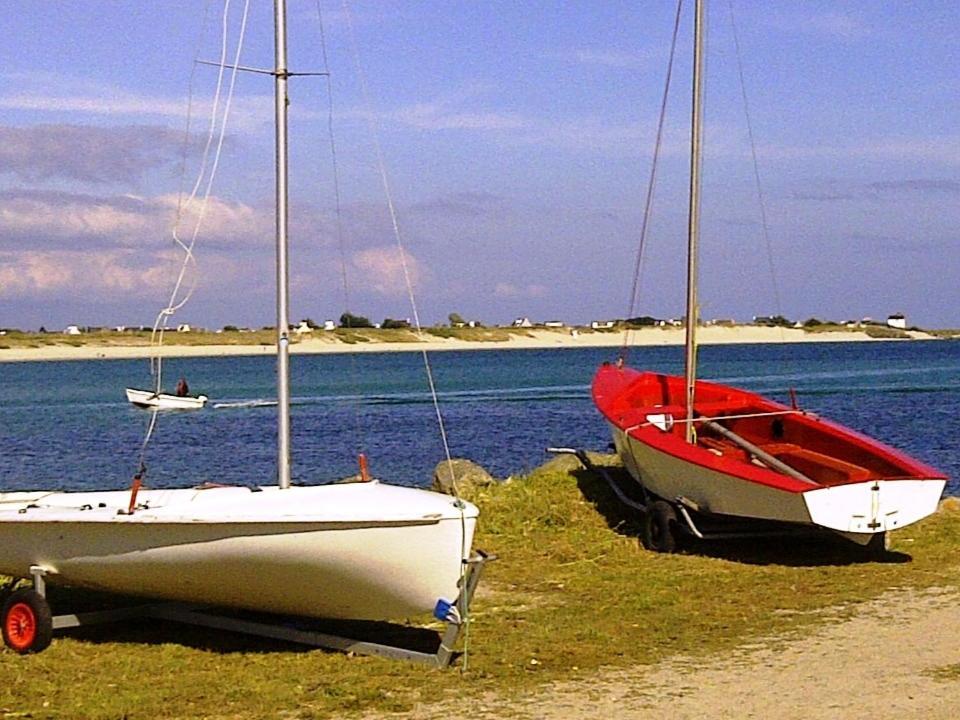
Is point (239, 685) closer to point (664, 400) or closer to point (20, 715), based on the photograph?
point (20, 715)

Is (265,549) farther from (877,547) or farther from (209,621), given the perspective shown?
(877,547)

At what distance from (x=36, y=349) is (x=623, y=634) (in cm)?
11068

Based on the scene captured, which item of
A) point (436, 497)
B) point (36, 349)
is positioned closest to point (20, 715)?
point (436, 497)

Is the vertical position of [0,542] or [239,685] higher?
[0,542]

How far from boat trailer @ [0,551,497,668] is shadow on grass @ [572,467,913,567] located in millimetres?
4320

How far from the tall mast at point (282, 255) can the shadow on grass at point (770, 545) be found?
15.9 ft

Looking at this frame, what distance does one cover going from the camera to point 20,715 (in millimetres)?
8117

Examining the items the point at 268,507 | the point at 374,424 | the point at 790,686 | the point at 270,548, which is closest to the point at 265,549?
the point at 270,548

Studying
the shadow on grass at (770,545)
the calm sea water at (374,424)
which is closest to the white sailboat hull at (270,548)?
the shadow on grass at (770,545)

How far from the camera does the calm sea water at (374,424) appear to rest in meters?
29.0

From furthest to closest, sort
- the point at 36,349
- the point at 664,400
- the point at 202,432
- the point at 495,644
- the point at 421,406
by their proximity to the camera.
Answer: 1. the point at 36,349
2. the point at 421,406
3. the point at 202,432
4. the point at 664,400
5. the point at 495,644

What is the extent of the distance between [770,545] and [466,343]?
112m

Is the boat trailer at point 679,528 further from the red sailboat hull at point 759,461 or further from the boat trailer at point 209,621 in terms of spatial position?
the boat trailer at point 209,621

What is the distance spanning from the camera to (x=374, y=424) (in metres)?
42.0
